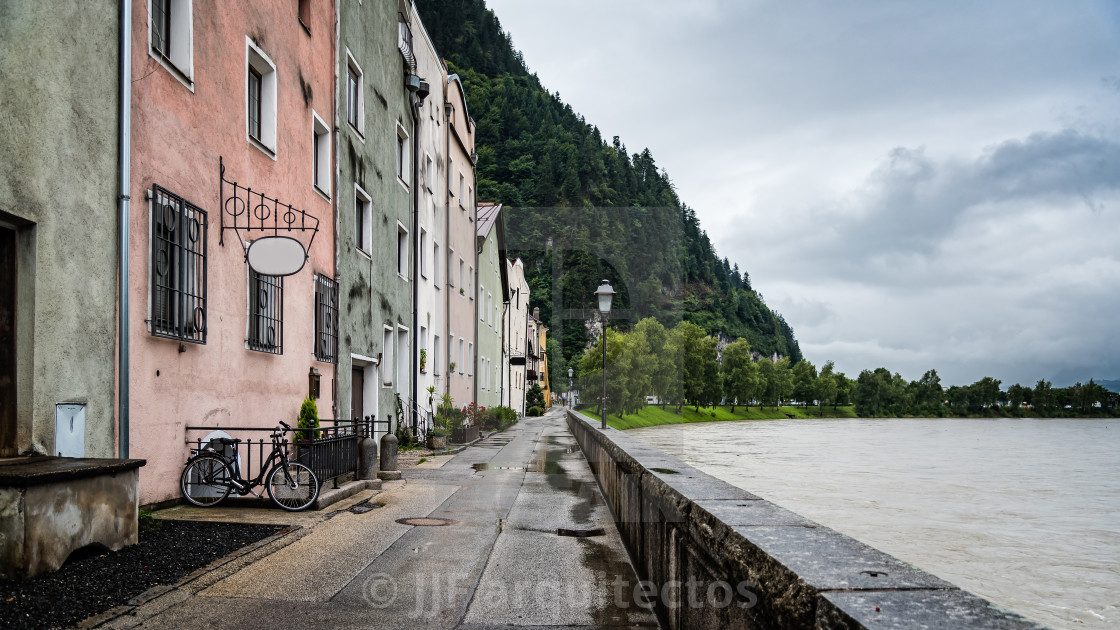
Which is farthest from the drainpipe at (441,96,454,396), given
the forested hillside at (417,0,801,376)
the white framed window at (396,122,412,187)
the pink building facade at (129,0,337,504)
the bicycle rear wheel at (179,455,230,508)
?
the forested hillside at (417,0,801,376)

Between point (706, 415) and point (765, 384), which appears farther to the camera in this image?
point (765, 384)

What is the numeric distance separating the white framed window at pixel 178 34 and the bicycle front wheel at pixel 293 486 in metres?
4.33

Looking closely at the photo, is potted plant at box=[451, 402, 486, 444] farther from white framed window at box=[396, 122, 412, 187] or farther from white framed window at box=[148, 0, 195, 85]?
white framed window at box=[148, 0, 195, 85]

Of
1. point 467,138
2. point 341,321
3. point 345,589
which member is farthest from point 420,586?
point 467,138

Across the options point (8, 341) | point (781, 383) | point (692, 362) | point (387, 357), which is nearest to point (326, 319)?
point (387, 357)

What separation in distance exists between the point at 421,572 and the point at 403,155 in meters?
15.6

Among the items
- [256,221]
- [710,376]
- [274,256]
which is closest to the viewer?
[274,256]

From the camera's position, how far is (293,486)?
8289 millimetres

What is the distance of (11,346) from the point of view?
5.96 metres

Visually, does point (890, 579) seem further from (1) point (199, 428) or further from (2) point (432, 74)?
(2) point (432, 74)

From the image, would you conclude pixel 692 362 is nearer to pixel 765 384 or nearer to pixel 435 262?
pixel 765 384

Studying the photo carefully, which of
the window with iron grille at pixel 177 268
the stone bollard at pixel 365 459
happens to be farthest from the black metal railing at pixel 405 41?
the window with iron grille at pixel 177 268

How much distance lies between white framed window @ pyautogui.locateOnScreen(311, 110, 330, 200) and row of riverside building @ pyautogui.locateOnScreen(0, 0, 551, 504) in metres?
0.03

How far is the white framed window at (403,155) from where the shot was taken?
19281 millimetres
